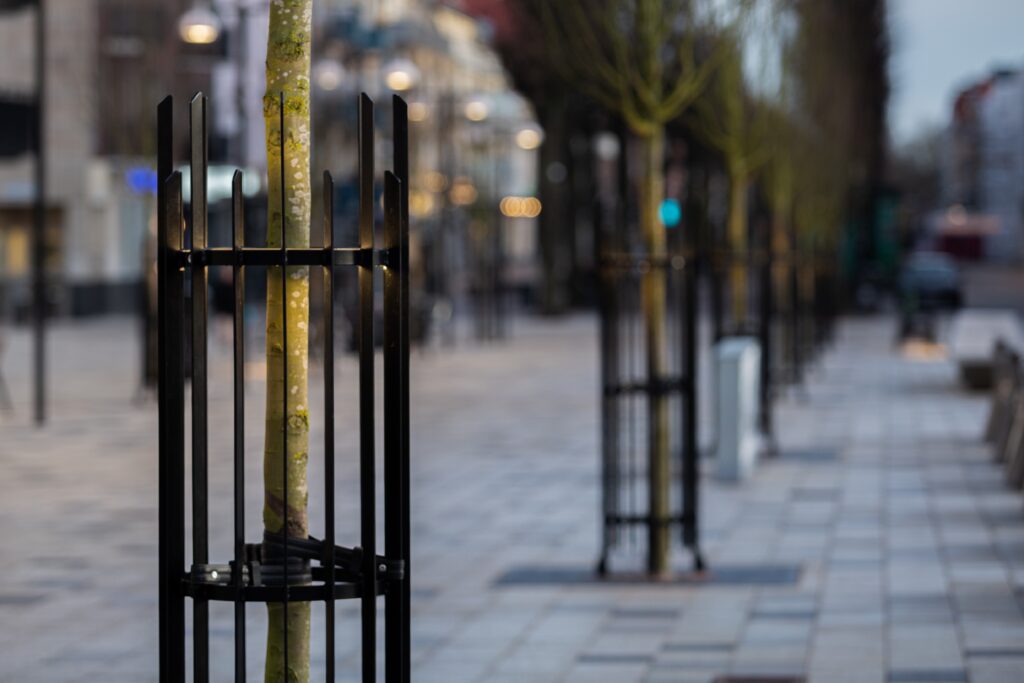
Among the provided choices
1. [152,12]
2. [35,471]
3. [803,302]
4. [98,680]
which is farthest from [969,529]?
[152,12]

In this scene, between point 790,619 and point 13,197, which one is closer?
point 790,619

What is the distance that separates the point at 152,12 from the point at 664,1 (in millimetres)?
40343

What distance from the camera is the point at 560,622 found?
10.2 m

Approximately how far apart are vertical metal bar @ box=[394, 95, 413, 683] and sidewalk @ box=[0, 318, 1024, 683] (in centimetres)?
338

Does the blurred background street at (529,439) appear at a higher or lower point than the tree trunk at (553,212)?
lower

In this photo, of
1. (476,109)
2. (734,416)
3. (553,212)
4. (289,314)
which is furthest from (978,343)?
(553,212)

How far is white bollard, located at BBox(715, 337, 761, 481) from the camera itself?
16.8 meters

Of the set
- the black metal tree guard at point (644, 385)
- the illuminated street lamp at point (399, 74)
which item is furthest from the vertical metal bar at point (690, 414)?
the illuminated street lamp at point (399, 74)

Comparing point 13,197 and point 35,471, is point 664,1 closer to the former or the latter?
point 35,471

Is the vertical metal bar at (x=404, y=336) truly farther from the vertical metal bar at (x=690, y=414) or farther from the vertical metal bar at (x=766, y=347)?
the vertical metal bar at (x=766, y=347)

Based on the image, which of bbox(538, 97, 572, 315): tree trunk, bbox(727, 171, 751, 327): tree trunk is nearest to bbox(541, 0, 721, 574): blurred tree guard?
bbox(727, 171, 751, 327): tree trunk

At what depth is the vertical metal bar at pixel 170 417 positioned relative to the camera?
5406 millimetres

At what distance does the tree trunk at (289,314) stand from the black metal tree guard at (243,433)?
0.09 meters

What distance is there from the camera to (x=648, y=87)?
13.4 m
